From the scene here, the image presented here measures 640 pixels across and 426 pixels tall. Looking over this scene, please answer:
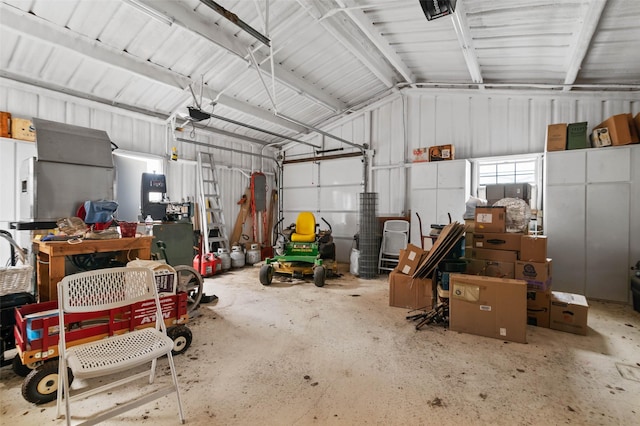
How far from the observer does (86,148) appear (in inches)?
110

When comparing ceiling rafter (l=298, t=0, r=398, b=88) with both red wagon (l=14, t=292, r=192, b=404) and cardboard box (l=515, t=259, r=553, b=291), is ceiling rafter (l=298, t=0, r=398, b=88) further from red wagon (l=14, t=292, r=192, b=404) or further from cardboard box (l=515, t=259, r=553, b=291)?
cardboard box (l=515, t=259, r=553, b=291)

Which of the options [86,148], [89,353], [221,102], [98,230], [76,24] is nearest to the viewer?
[89,353]

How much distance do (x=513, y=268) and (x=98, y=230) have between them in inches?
166

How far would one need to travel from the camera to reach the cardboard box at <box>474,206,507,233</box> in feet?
11.0

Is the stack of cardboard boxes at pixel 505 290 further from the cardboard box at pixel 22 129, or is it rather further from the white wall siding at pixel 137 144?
the cardboard box at pixel 22 129

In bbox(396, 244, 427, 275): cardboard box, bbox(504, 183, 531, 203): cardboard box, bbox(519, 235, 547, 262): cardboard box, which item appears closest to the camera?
bbox(519, 235, 547, 262): cardboard box

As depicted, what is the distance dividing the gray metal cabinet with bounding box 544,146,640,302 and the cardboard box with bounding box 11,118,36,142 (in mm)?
7561

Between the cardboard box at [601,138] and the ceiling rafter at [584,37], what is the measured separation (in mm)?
816

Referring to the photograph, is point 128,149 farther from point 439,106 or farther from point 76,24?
point 439,106

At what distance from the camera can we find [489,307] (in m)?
2.77

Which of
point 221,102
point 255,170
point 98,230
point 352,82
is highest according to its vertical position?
point 352,82

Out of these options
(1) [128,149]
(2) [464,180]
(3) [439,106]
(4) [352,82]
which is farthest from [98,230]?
(3) [439,106]

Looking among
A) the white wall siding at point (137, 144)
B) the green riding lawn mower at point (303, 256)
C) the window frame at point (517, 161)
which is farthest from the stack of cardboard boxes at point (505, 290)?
the white wall siding at point (137, 144)

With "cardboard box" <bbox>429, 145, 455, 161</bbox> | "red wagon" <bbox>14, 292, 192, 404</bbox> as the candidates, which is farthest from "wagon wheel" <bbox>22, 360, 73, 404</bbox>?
"cardboard box" <bbox>429, 145, 455, 161</bbox>
